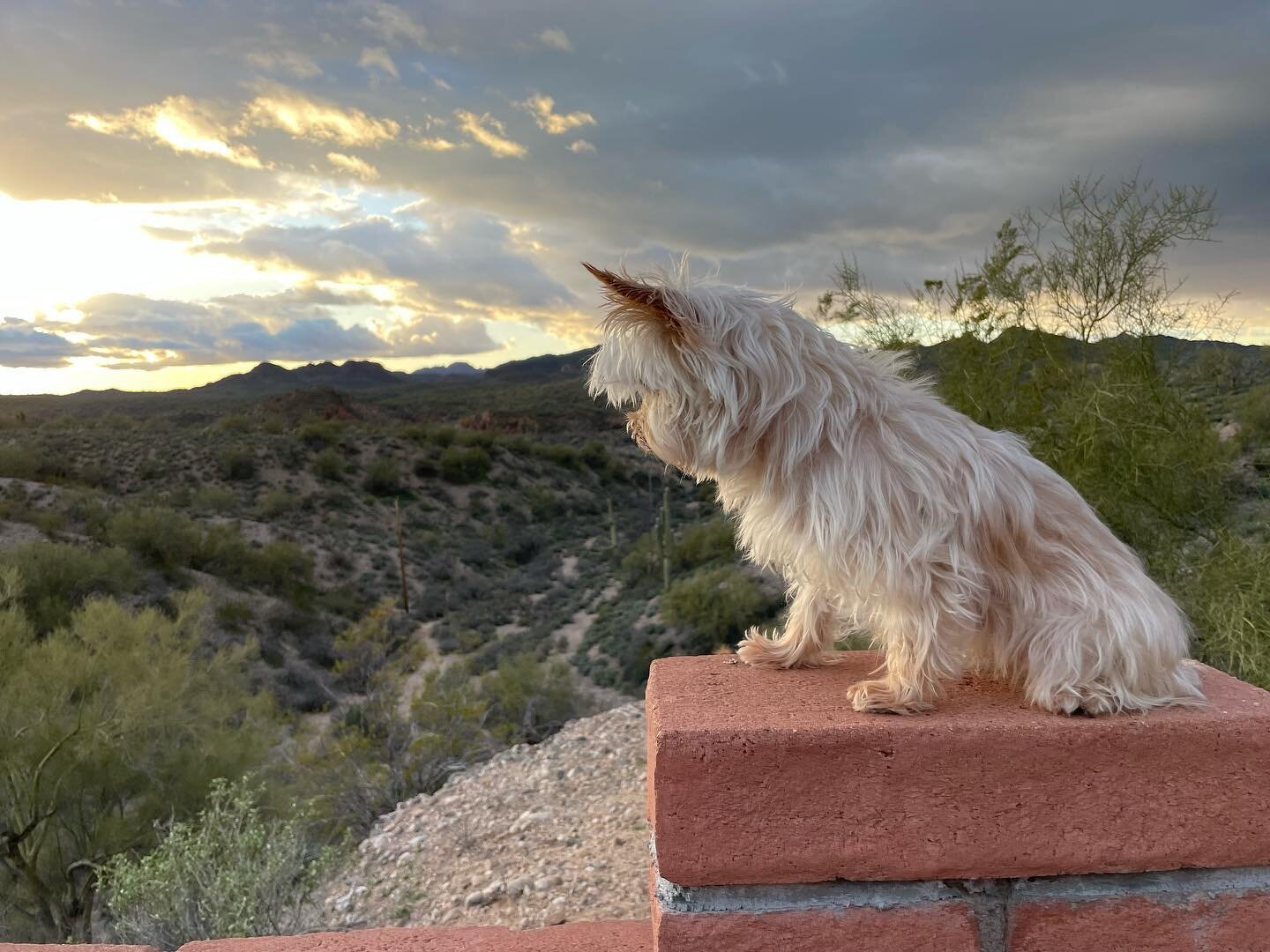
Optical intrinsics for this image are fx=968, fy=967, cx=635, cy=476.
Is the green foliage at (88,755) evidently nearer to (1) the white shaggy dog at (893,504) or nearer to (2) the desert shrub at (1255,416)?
(1) the white shaggy dog at (893,504)

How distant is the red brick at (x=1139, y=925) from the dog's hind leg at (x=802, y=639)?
35.8 inches

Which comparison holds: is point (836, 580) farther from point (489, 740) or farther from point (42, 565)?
Answer: point (42, 565)

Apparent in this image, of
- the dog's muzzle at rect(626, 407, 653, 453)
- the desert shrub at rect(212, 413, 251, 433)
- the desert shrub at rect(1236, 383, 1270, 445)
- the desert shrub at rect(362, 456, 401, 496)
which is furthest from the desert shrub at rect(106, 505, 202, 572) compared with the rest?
the dog's muzzle at rect(626, 407, 653, 453)

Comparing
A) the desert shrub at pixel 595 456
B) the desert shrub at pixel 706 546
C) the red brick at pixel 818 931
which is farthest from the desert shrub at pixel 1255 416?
the desert shrub at pixel 595 456

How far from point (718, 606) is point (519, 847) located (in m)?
19.0

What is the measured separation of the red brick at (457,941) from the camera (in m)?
2.72

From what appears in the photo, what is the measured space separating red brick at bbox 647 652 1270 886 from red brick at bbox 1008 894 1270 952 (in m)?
0.09

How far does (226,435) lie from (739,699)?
5153cm

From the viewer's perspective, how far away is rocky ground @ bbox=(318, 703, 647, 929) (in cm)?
736

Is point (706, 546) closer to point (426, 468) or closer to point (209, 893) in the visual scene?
point (426, 468)

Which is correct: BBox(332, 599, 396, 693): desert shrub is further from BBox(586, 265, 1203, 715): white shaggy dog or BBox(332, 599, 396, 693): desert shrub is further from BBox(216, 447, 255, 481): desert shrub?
A: BBox(586, 265, 1203, 715): white shaggy dog

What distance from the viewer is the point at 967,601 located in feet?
8.06

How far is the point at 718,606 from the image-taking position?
2759cm

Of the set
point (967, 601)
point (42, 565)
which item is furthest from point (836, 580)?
point (42, 565)
